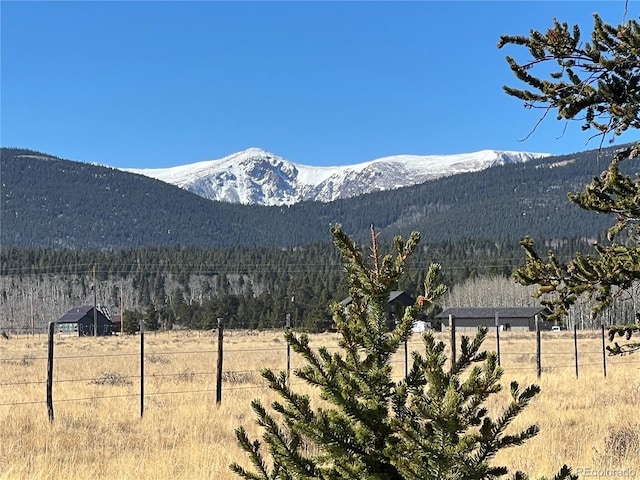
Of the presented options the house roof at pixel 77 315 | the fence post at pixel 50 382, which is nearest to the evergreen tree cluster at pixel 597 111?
the fence post at pixel 50 382

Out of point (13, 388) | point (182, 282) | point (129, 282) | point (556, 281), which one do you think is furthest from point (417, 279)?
point (556, 281)

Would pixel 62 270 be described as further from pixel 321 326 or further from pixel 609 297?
pixel 609 297

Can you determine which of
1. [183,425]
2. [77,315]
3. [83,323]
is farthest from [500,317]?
[183,425]

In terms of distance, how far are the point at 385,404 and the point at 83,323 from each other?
95.5 metres

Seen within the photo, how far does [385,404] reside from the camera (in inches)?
120

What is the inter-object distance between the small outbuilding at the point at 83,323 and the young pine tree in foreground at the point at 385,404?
90.6 metres

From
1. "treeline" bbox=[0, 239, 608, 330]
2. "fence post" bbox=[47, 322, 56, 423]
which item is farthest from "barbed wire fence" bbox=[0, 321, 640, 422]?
"treeline" bbox=[0, 239, 608, 330]

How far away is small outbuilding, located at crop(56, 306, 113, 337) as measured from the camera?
9094cm

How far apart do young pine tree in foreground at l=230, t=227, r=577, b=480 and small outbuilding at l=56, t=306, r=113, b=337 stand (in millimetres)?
90556

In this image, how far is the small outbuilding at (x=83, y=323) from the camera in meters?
90.9

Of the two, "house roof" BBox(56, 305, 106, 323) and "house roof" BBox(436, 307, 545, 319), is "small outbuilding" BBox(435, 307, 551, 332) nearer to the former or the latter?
"house roof" BBox(436, 307, 545, 319)

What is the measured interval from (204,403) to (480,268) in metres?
122

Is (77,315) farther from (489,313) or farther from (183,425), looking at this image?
(183,425)

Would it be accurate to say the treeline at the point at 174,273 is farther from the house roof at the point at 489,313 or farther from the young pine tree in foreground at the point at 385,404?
the young pine tree in foreground at the point at 385,404
